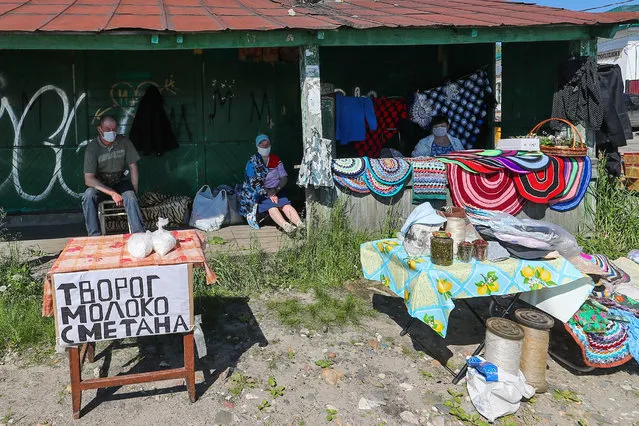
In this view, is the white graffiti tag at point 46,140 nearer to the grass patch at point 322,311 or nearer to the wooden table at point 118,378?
the grass patch at point 322,311

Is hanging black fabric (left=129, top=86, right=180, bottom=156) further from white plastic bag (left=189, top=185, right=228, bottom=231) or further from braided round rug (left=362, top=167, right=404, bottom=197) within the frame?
braided round rug (left=362, top=167, right=404, bottom=197)

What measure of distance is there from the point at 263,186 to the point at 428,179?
2.15m

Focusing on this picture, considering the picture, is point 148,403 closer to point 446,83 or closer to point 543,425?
point 543,425

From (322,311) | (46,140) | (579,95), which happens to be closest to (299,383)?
(322,311)

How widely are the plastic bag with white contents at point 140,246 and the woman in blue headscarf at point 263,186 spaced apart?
11.5 feet

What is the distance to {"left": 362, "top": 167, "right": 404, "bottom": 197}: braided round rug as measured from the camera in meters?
6.36

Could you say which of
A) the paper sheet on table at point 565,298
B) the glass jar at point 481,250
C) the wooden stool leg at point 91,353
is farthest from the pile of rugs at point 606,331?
the wooden stool leg at point 91,353

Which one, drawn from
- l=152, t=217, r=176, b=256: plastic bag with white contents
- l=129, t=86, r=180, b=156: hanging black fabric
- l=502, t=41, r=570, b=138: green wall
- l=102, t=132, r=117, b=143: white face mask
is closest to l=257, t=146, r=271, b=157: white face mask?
l=129, t=86, r=180, b=156: hanging black fabric

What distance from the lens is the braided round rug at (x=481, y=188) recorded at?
21.0ft

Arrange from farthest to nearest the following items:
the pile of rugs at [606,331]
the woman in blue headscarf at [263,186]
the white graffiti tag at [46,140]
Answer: the white graffiti tag at [46,140] → the woman in blue headscarf at [263,186] → the pile of rugs at [606,331]

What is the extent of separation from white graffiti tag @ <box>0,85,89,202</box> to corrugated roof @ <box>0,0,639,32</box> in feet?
5.76

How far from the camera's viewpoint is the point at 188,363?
3.59 m

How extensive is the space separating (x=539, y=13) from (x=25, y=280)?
6677 mm

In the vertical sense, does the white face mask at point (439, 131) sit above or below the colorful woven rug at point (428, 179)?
above
